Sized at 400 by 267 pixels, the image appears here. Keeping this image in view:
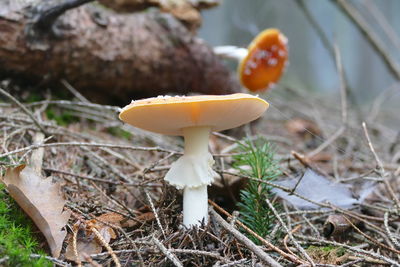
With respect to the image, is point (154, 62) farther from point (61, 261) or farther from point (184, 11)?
point (61, 261)

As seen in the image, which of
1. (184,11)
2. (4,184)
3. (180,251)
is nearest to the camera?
(180,251)

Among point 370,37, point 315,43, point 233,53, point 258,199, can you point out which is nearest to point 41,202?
point 258,199

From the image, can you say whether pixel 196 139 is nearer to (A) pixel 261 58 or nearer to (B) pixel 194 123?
(B) pixel 194 123

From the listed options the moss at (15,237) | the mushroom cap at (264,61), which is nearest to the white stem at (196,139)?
the moss at (15,237)

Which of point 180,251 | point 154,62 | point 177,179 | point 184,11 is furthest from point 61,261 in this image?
point 184,11

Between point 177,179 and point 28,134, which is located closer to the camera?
point 177,179

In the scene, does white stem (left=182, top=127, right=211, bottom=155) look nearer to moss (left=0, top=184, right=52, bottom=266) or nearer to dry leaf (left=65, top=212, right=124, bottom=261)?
dry leaf (left=65, top=212, right=124, bottom=261)

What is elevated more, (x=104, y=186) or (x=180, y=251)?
(x=180, y=251)
